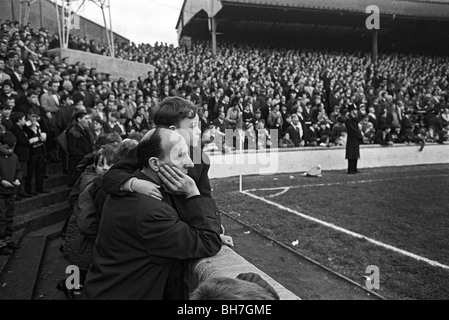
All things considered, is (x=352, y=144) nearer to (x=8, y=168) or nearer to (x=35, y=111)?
(x=35, y=111)

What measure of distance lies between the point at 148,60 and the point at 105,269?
19660 mm

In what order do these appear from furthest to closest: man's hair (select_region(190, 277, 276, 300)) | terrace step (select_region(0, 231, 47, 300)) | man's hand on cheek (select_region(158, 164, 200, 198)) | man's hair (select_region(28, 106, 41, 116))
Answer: man's hair (select_region(28, 106, 41, 116)) → terrace step (select_region(0, 231, 47, 300)) → man's hand on cheek (select_region(158, 164, 200, 198)) → man's hair (select_region(190, 277, 276, 300))

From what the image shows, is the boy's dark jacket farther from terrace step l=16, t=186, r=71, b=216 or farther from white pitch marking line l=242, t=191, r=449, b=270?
white pitch marking line l=242, t=191, r=449, b=270

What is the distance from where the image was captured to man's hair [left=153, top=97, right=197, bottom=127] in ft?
8.71

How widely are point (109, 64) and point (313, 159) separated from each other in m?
9.02

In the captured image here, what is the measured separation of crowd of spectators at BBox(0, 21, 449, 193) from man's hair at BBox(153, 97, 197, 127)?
8.53 feet

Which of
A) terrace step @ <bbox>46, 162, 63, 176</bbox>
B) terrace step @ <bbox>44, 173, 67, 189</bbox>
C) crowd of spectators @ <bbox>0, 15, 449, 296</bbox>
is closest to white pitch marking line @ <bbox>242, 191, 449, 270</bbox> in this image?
crowd of spectators @ <bbox>0, 15, 449, 296</bbox>

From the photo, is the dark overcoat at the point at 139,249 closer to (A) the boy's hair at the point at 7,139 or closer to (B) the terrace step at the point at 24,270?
(B) the terrace step at the point at 24,270

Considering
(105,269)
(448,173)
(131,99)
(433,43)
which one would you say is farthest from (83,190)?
(433,43)

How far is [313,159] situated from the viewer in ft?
47.3

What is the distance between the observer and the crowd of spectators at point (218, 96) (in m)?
9.38

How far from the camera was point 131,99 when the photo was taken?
12844 millimetres

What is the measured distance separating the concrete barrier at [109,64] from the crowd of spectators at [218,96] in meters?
0.43

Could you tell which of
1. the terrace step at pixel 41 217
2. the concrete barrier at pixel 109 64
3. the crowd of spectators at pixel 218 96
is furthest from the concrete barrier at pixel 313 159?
the concrete barrier at pixel 109 64
